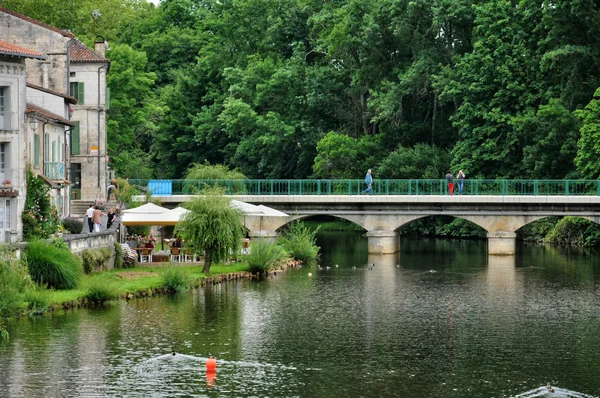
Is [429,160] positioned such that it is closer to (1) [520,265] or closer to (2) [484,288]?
(1) [520,265]

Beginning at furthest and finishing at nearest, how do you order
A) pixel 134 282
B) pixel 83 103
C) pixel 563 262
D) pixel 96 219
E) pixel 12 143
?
1. pixel 83 103
2. pixel 563 262
3. pixel 96 219
4. pixel 12 143
5. pixel 134 282

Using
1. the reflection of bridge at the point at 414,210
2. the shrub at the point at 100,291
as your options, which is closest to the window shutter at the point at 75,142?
the reflection of bridge at the point at 414,210

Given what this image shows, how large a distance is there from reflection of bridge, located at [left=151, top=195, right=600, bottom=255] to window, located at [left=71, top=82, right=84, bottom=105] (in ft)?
25.1

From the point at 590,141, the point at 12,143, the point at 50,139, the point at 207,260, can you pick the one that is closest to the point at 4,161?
the point at 12,143

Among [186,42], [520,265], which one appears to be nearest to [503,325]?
[520,265]

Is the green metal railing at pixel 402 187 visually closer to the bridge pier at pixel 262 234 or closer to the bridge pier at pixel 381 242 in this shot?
the bridge pier at pixel 381 242

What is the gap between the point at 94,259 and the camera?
5138cm

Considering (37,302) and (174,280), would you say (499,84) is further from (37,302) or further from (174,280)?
(37,302)

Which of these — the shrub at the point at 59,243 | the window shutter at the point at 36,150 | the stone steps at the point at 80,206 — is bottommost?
the shrub at the point at 59,243

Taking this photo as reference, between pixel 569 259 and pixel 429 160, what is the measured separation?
1921cm

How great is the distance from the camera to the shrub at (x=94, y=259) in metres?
50.8

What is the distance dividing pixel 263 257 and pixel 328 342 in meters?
20.4

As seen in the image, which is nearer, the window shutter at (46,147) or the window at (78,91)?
the window shutter at (46,147)

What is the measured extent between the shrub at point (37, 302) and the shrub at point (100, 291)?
2683mm
